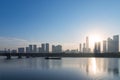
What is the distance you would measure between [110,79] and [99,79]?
3018 millimetres

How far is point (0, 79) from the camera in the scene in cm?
4481

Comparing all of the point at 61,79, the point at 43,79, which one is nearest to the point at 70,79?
the point at 61,79

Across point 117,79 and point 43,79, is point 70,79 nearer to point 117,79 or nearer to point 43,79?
point 43,79

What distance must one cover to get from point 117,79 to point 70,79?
11613 mm

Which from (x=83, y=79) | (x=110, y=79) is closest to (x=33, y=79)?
(x=83, y=79)

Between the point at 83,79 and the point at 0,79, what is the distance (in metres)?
19.5

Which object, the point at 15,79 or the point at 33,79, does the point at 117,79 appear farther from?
the point at 15,79

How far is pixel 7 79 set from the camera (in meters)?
45.1

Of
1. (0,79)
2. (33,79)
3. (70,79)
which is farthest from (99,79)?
(0,79)

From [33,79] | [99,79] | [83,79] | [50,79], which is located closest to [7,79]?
[33,79]

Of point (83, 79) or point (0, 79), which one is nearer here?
point (0, 79)

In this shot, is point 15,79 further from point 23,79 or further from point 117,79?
point 117,79

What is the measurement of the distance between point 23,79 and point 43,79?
15.0 ft

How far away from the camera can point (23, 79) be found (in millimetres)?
45156
